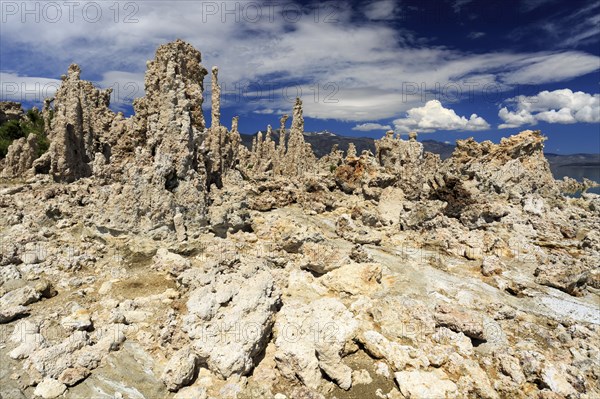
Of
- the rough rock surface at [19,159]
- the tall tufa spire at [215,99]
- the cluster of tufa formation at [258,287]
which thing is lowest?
the cluster of tufa formation at [258,287]

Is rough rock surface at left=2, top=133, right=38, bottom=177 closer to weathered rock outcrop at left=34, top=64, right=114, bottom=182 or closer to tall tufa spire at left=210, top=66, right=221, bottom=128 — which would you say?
weathered rock outcrop at left=34, top=64, right=114, bottom=182

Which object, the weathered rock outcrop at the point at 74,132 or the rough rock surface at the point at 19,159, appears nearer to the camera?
the weathered rock outcrop at the point at 74,132

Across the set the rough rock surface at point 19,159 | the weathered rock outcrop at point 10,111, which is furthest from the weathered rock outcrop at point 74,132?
the weathered rock outcrop at point 10,111

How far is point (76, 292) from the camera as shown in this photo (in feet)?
31.6

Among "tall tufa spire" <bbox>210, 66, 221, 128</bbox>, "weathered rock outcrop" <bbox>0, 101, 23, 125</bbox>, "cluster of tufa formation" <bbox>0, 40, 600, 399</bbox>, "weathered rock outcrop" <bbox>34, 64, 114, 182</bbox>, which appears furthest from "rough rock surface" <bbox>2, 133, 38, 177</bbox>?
"weathered rock outcrop" <bbox>0, 101, 23, 125</bbox>

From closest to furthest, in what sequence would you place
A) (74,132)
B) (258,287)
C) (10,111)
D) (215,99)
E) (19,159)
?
(258,287)
(74,132)
(19,159)
(215,99)
(10,111)

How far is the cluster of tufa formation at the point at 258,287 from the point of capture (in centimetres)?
730

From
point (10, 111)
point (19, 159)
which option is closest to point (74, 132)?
point (19, 159)

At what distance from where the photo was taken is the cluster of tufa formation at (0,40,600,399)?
7297 mm

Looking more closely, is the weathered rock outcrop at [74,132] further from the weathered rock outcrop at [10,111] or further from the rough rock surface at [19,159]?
the weathered rock outcrop at [10,111]

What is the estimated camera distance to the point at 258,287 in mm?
8883

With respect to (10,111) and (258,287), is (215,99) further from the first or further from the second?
(10,111)

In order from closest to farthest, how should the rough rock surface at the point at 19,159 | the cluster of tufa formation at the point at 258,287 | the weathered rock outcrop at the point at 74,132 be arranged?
the cluster of tufa formation at the point at 258,287 → the weathered rock outcrop at the point at 74,132 → the rough rock surface at the point at 19,159

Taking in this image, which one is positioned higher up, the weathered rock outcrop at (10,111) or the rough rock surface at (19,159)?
the weathered rock outcrop at (10,111)
